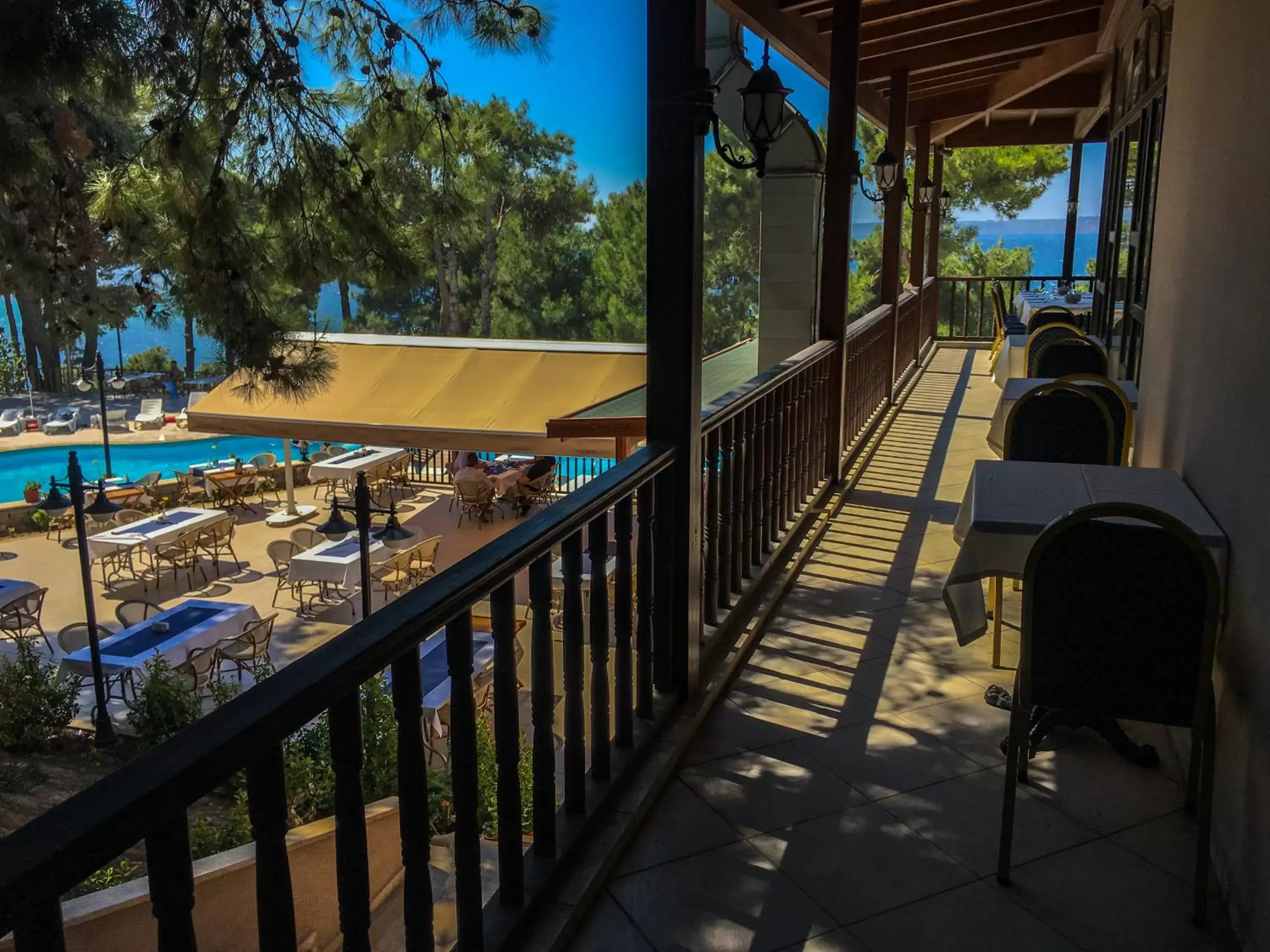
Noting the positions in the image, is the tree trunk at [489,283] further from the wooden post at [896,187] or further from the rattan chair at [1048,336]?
the rattan chair at [1048,336]

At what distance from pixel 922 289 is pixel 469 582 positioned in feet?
33.1

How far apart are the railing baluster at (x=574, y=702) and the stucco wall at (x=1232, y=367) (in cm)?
125

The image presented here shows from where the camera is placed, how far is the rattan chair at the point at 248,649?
8477mm

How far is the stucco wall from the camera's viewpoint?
1.90m

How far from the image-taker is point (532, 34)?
4621 mm

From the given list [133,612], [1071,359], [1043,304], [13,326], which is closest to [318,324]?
[1071,359]

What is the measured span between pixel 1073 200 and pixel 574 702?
1316 centimetres

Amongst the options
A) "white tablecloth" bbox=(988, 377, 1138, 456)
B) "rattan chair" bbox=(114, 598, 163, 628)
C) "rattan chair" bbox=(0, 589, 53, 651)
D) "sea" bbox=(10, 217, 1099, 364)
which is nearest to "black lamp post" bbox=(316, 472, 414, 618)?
"sea" bbox=(10, 217, 1099, 364)

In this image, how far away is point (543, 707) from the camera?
76.3 inches

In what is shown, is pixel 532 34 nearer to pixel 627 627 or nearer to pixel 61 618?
pixel 627 627

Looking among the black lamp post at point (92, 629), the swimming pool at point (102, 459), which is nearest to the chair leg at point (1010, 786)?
the black lamp post at point (92, 629)

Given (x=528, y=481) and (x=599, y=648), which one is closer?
(x=599, y=648)

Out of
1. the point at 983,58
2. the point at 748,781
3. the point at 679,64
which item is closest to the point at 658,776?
the point at 748,781

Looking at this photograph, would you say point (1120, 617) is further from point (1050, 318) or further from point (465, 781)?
point (1050, 318)
